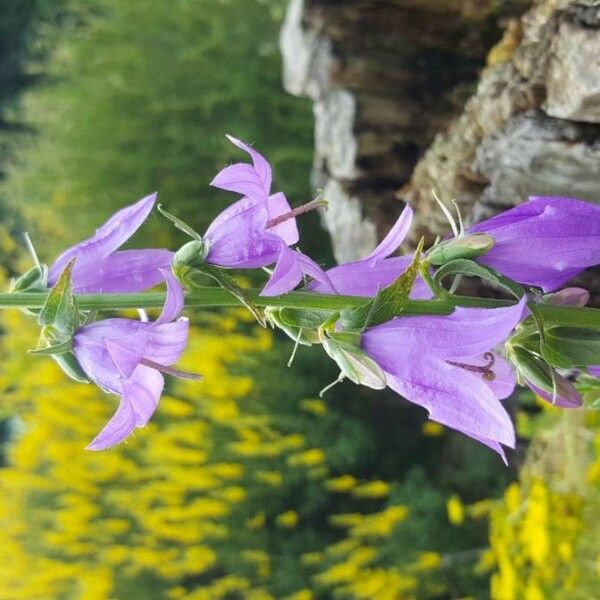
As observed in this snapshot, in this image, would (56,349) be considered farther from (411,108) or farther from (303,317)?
(411,108)

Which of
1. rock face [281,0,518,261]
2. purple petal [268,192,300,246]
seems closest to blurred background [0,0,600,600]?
rock face [281,0,518,261]

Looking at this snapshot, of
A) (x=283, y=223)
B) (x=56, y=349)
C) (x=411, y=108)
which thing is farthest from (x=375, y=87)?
(x=56, y=349)

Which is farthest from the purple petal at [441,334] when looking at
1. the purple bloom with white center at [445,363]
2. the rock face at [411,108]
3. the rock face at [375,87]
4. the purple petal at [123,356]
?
the rock face at [375,87]

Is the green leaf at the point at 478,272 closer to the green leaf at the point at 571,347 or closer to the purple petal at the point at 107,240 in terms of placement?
the green leaf at the point at 571,347

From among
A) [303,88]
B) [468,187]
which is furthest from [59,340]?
[303,88]

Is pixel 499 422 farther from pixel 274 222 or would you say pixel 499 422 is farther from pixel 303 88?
pixel 303 88

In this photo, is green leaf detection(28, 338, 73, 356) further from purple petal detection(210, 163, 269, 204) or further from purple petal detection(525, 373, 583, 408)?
purple petal detection(525, 373, 583, 408)

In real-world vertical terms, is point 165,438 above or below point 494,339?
below
